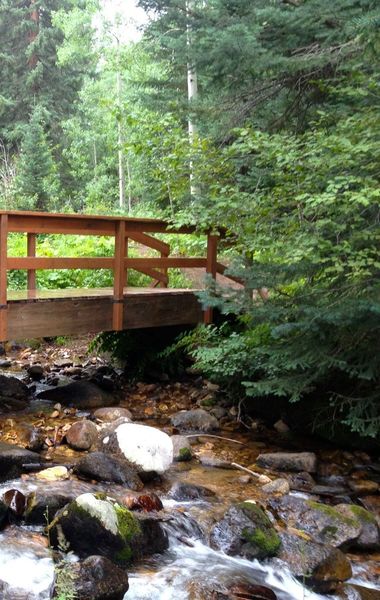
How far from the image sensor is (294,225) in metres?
6.41

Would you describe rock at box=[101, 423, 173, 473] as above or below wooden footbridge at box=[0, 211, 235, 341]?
below

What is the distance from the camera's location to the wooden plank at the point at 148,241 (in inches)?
333

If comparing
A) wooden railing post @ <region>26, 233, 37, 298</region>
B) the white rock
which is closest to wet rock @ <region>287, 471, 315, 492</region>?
the white rock

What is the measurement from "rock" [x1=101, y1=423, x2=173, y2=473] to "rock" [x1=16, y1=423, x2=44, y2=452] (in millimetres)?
758

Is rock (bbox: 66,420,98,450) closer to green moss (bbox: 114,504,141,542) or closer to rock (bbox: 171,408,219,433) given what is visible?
rock (bbox: 171,408,219,433)

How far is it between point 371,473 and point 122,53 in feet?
71.2

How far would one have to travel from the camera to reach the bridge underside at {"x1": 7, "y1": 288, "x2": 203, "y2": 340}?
718 cm

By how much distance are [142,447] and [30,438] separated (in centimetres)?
137

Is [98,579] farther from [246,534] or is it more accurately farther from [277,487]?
[277,487]

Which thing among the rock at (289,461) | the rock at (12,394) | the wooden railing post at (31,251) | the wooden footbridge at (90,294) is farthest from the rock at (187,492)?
the wooden railing post at (31,251)

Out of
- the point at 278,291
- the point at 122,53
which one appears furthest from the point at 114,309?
the point at 122,53

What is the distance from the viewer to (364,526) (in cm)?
→ 524

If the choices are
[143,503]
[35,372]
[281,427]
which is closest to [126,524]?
[143,503]

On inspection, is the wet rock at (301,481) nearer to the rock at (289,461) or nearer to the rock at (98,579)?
the rock at (289,461)
